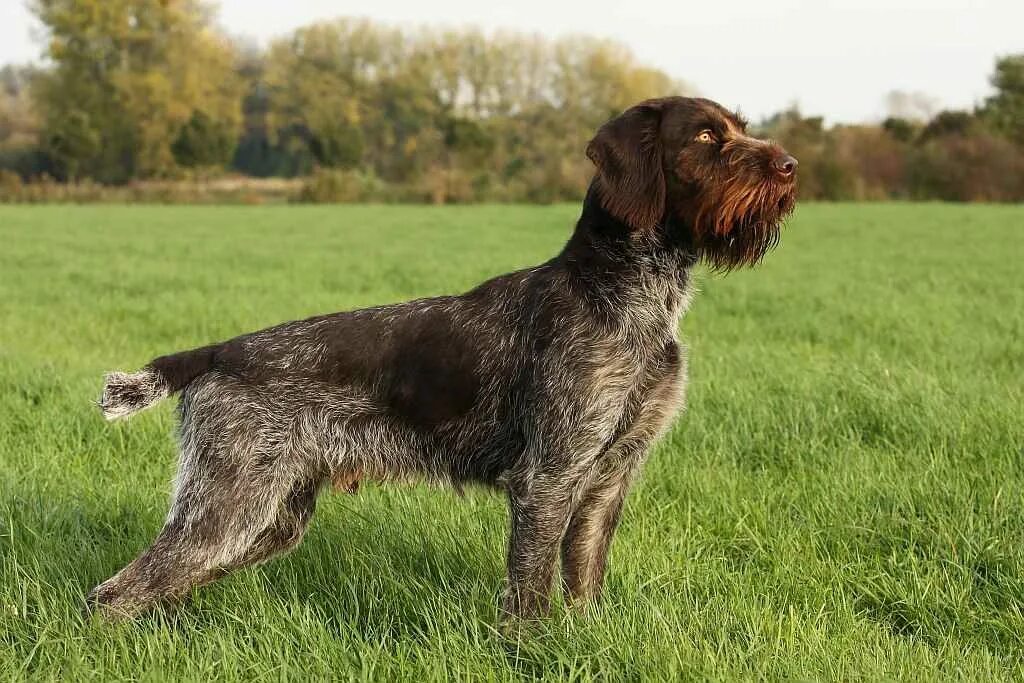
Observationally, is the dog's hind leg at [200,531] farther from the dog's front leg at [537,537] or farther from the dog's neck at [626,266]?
the dog's neck at [626,266]

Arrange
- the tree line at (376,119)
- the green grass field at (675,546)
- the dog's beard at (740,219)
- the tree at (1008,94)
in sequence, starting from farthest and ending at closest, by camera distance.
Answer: the tree at (1008,94), the tree line at (376,119), the dog's beard at (740,219), the green grass field at (675,546)

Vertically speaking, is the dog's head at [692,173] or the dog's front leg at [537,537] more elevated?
the dog's head at [692,173]

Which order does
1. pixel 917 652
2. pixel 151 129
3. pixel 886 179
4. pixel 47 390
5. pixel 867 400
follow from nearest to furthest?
pixel 917 652 → pixel 867 400 → pixel 47 390 → pixel 886 179 → pixel 151 129

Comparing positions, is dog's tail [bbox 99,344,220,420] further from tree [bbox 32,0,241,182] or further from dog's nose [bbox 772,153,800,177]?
tree [bbox 32,0,241,182]

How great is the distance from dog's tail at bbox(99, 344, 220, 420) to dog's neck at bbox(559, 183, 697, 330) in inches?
59.3

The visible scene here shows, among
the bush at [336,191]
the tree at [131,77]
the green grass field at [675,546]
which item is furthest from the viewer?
the tree at [131,77]

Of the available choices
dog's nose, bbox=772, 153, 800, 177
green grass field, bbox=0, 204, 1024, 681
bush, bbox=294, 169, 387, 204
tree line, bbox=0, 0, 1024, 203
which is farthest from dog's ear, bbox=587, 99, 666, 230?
bush, bbox=294, 169, 387, 204

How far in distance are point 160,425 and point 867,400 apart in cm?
478

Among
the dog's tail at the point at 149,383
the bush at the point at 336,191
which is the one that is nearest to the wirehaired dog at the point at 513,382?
the dog's tail at the point at 149,383

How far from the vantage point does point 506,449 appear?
3750 mm

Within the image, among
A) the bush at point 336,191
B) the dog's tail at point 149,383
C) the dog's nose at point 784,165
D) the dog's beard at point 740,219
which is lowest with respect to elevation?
the bush at point 336,191

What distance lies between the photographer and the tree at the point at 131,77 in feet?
237

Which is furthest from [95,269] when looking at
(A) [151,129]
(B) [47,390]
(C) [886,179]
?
(A) [151,129]

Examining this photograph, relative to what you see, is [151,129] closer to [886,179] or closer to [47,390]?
[886,179]
